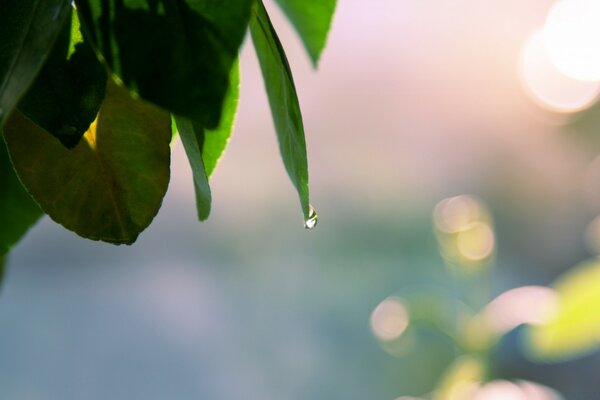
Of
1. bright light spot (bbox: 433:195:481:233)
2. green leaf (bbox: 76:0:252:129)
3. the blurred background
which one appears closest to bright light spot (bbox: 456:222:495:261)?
bright light spot (bbox: 433:195:481:233)

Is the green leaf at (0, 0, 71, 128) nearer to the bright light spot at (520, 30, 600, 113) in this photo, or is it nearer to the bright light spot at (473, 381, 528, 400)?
the bright light spot at (473, 381, 528, 400)

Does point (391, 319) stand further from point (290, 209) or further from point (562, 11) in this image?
point (562, 11)

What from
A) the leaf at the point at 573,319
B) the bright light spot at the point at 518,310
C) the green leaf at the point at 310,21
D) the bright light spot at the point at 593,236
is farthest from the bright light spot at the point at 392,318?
the green leaf at the point at 310,21

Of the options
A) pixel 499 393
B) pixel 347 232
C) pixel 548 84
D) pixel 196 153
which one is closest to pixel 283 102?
pixel 196 153

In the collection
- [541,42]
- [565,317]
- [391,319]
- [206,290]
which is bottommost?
[206,290]

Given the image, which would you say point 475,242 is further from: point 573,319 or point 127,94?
point 127,94

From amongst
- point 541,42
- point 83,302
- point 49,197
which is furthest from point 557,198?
point 49,197
